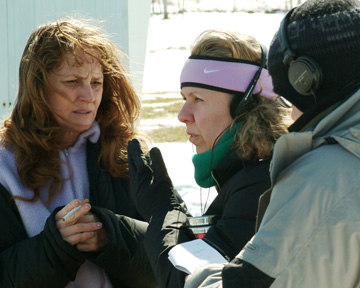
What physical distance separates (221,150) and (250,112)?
165 millimetres

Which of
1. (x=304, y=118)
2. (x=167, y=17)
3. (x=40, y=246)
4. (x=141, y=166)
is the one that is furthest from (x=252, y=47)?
(x=167, y=17)

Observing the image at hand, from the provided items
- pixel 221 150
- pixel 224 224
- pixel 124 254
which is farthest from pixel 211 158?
pixel 124 254

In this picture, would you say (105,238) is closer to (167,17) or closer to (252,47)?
(252,47)

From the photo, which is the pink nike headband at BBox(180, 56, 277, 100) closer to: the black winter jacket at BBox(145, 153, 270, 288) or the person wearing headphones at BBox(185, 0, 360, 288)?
the black winter jacket at BBox(145, 153, 270, 288)

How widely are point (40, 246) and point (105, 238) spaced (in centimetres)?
26

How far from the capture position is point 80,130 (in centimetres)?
238

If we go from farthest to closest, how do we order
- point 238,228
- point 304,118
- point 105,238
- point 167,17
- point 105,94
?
point 167,17, point 105,94, point 105,238, point 238,228, point 304,118

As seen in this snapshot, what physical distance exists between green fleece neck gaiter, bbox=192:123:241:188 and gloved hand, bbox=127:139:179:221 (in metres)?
0.19

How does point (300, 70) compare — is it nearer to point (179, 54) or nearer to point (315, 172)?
point (315, 172)

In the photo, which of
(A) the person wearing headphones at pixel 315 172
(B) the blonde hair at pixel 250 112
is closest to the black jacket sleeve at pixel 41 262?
(B) the blonde hair at pixel 250 112

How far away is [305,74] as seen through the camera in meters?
1.19

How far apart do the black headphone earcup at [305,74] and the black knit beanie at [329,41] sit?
14mm

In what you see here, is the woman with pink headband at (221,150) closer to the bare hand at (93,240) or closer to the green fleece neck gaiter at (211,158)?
the green fleece neck gaiter at (211,158)

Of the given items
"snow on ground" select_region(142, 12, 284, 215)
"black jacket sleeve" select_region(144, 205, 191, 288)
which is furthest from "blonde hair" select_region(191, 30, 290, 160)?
"snow on ground" select_region(142, 12, 284, 215)
